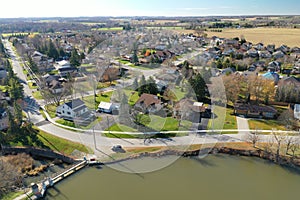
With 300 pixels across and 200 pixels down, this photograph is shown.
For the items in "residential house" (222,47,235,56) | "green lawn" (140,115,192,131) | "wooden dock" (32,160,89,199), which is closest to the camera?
"wooden dock" (32,160,89,199)

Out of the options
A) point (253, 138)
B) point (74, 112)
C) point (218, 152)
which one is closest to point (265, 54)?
point (253, 138)

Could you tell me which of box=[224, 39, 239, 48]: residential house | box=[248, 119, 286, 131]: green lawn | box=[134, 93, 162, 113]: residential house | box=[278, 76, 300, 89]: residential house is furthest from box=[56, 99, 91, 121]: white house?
box=[224, 39, 239, 48]: residential house

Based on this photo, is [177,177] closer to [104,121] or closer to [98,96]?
[104,121]

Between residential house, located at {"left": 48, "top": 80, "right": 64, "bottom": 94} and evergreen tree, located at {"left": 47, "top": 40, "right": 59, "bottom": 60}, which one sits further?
evergreen tree, located at {"left": 47, "top": 40, "right": 59, "bottom": 60}

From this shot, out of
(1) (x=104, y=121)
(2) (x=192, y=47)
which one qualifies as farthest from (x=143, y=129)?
(2) (x=192, y=47)

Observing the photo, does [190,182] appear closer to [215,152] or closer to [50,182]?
[215,152]

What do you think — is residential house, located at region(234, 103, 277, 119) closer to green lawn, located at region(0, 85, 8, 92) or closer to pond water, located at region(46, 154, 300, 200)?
pond water, located at region(46, 154, 300, 200)
